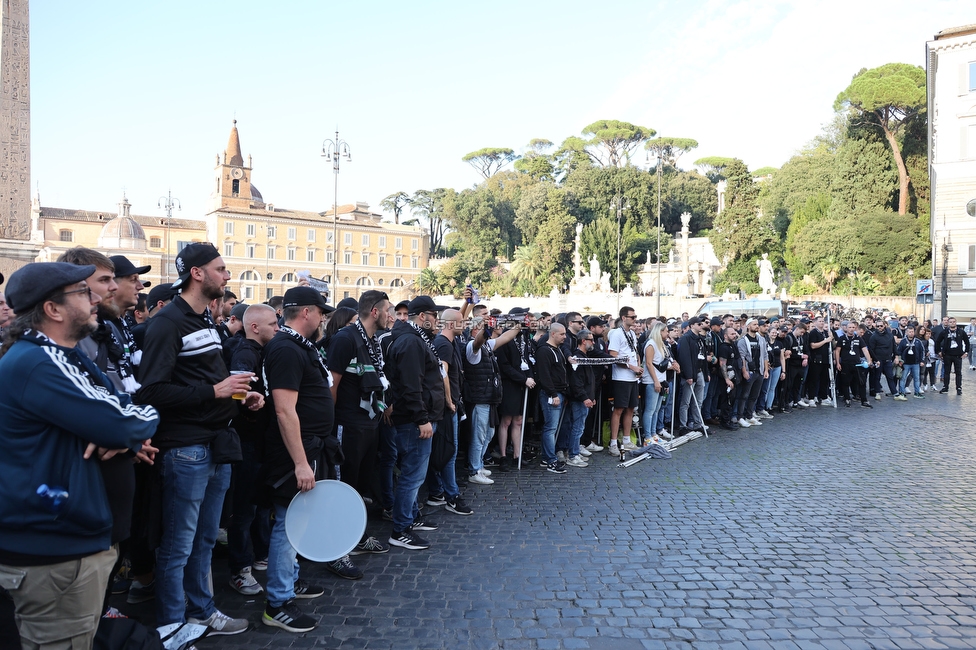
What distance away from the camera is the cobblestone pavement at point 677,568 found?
4.17 m

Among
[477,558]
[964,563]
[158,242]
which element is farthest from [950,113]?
[158,242]

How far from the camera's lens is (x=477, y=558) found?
5.48 m

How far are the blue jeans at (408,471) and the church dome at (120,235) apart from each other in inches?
3180

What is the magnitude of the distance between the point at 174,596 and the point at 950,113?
155 ft

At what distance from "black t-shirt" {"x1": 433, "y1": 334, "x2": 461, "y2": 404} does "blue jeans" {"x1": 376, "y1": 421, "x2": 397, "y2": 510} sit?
0.93 m

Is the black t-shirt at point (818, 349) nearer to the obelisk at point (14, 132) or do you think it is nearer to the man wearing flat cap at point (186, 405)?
the man wearing flat cap at point (186, 405)

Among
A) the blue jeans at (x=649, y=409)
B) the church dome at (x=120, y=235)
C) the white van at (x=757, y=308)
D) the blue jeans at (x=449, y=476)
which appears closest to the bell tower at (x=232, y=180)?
the church dome at (x=120, y=235)

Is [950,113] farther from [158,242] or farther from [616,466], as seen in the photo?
[158,242]

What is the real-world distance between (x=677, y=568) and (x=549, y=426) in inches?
152

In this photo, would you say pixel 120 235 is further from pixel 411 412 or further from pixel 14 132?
pixel 411 412

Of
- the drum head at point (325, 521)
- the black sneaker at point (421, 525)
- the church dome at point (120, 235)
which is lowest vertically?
the black sneaker at point (421, 525)

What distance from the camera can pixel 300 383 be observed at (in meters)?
4.36

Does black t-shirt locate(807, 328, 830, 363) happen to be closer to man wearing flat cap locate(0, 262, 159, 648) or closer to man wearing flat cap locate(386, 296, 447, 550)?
man wearing flat cap locate(386, 296, 447, 550)

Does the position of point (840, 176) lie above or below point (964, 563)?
above
